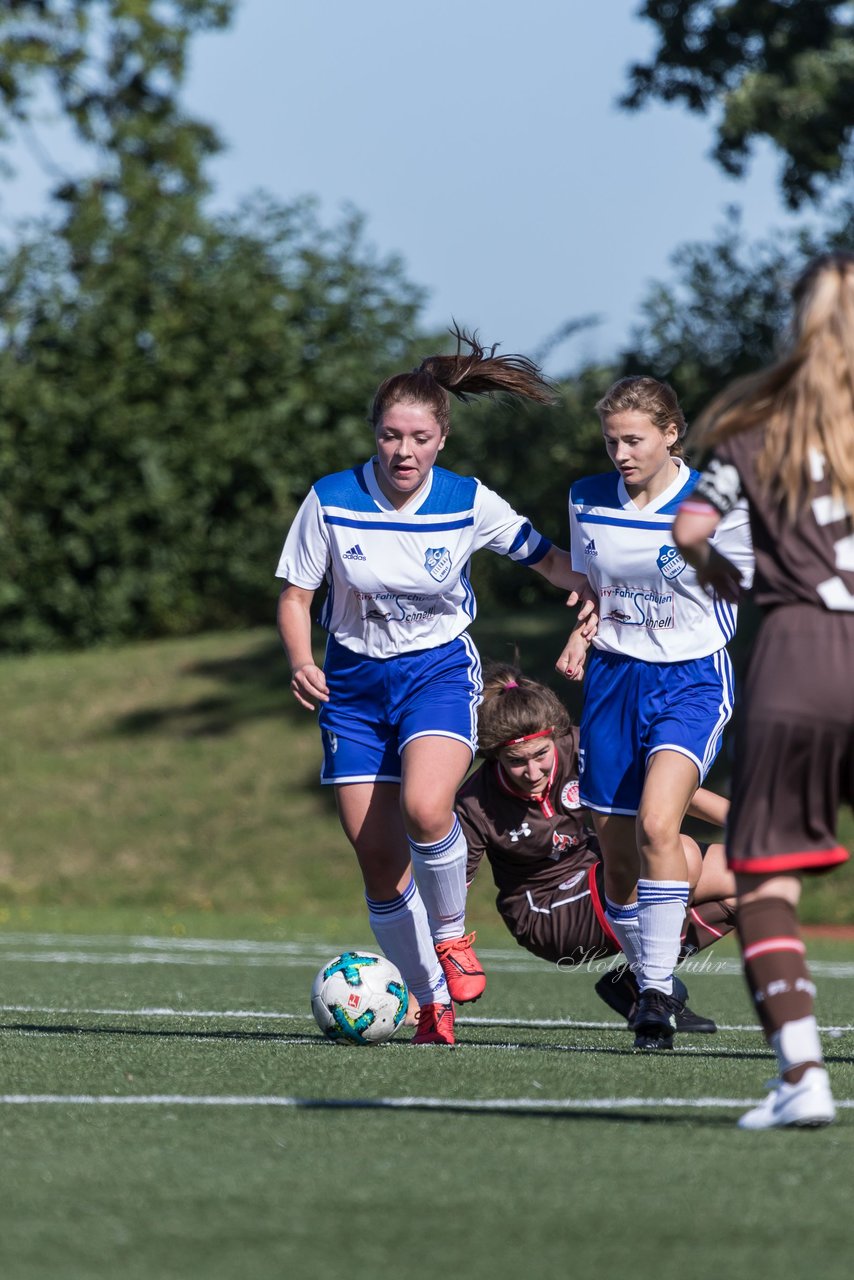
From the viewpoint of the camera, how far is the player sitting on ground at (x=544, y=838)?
287 inches

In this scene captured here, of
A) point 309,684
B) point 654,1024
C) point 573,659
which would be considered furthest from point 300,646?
point 654,1024

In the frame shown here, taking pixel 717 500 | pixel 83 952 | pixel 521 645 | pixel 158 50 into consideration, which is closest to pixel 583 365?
pixel 521 645

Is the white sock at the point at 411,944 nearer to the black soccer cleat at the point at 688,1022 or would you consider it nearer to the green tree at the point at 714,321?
the black soccer cleat at the point at 688,1022

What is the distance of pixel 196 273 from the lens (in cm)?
2569

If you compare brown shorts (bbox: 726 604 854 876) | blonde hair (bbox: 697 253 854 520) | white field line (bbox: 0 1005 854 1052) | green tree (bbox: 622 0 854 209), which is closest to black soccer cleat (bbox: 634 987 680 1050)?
white field line (bbox: 0 1005 854 1052)

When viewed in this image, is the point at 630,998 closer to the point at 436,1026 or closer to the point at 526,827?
the point at 436,1026

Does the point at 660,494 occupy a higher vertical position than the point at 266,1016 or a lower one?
higher

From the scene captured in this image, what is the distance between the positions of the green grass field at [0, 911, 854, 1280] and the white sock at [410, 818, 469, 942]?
0.41 metres

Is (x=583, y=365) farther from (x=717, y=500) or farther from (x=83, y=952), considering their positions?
(x=717, y=500)

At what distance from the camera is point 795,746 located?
391 cm

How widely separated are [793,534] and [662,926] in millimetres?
2566

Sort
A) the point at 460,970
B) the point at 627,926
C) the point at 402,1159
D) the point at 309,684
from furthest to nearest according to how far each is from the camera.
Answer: the point at 627,926 → the point at 460,970 → the point at 309,684 → the point at 402,1159

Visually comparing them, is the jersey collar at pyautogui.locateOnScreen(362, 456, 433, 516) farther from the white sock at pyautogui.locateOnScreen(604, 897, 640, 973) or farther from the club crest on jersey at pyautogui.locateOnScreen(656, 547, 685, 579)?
the white sock at pyautogui.locateOnScreen(604, 897, 640, 973)

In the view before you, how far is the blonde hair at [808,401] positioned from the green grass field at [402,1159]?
4.54ft
